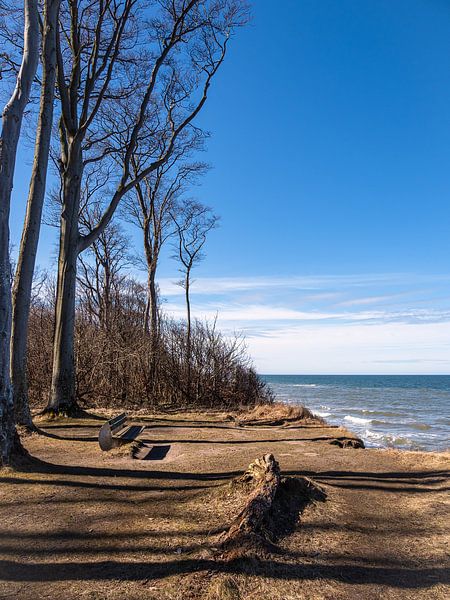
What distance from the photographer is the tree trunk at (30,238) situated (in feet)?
25.6

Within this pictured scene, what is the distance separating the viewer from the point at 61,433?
28.7 ft

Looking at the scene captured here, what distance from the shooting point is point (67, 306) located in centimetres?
1041

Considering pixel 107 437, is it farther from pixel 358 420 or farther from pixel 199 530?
pixel 358 420

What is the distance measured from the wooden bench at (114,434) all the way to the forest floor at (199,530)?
0.60ft

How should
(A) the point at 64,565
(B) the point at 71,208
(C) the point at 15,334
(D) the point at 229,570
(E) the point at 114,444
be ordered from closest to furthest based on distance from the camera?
(D) the point at 229,570 < (A) the point at 64,565 < (E) the point at 114,444 < (C) the point at 15,334 < (B) the point at 71,208

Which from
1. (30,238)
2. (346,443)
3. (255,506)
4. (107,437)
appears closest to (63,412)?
(107,437)

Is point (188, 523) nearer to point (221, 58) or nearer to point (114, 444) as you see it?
point (114, 444)

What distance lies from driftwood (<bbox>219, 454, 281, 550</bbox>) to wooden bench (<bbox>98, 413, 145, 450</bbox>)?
282cm

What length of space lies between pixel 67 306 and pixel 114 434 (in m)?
4.09

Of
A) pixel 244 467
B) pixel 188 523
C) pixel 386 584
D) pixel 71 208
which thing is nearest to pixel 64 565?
pixel 188 523

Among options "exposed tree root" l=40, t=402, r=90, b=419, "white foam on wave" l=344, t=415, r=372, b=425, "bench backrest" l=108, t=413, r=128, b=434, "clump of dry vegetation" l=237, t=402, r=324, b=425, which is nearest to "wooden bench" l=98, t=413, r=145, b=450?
"bench backrest" l=108, t=413, r=128, b=434

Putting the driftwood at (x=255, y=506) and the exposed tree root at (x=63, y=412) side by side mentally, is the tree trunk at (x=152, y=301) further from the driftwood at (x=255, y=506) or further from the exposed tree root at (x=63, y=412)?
the driftwood at (x=255, y=506)

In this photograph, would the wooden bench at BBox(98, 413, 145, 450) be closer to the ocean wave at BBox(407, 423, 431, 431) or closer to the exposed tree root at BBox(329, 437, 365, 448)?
the exposed tree root at BBox(329, 437, 365, 448)

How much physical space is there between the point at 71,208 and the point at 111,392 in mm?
7140
